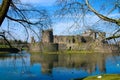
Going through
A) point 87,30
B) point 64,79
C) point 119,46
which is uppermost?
point 87,30

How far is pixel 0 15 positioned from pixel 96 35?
6.10 meters

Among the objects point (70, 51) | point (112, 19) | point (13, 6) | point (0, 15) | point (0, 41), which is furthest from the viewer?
point (70, 51)

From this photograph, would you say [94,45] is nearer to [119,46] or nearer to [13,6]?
[119,46]

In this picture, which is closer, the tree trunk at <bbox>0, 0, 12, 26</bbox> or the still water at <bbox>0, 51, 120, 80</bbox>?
the tree trunk at <bbox>0, 0, 12, 26</bbox>

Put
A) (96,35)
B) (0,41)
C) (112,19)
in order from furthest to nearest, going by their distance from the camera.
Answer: (96,35) < (112,19) < (0,41)

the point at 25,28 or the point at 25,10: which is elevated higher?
the point at 25,10

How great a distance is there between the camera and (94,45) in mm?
11883

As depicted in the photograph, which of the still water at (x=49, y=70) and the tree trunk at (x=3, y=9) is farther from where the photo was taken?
the still water at (x=49, y=70)

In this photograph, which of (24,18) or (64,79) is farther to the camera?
(64,79)

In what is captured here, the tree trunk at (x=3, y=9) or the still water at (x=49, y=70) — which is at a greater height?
the tree trunk at (x=3, y=9)

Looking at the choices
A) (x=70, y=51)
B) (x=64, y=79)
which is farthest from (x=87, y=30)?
(x=70, y=51)

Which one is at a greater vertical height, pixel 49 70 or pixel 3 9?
pixel 3 9

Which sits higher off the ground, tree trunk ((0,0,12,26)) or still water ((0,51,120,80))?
tree trunk ((0,0,12,26))

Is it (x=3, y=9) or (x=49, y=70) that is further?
(x=49, y=70)
